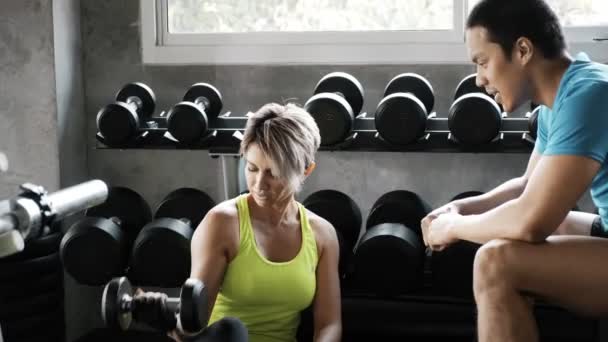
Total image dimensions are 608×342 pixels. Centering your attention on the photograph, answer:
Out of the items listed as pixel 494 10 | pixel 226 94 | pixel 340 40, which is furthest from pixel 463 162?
pixel 494 10

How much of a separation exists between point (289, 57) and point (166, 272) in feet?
3.07

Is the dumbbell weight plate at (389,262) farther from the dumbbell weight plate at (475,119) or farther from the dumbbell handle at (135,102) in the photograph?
the dumbbell handle at (135,102)

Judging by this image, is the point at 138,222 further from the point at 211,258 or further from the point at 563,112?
the point at 563,112

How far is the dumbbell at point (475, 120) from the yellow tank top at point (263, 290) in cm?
61

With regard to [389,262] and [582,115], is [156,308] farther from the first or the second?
[389,262]

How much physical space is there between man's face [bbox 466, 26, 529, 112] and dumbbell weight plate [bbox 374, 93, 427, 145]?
0.54 meters

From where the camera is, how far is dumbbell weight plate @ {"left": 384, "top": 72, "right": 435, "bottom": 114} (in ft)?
8.43

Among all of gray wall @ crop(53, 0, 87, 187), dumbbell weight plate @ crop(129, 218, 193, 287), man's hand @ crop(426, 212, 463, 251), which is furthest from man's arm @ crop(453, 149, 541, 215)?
gray wall @ crop(53, 0, 87, 187)

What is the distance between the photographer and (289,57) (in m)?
2.89

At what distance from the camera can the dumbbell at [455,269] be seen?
2.29m

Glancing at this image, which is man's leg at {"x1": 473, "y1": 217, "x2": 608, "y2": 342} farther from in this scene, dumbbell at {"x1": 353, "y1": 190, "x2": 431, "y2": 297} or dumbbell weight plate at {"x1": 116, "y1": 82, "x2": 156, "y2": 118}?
dumbbell weight plate at {"x1": 116, "y1": 82, "x2": 156, "y2": 118}

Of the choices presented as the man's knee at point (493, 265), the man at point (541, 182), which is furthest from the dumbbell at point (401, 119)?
the man's knee at point (493, 265)

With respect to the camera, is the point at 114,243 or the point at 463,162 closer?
the point at 114,243

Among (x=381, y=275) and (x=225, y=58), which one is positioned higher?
(x=225, y=58)
